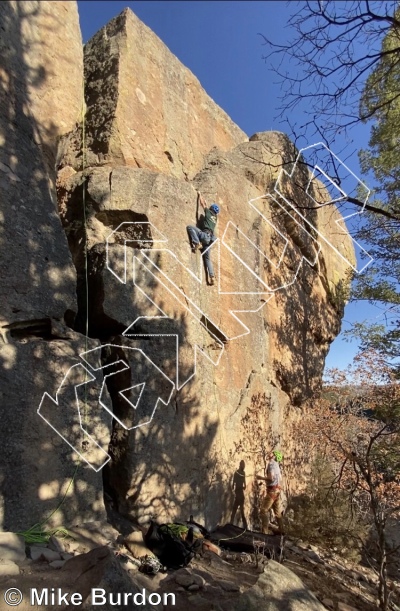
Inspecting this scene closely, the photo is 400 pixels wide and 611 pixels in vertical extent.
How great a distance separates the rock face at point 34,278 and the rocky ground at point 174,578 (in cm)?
36

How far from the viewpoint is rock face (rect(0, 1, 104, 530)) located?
4.09m

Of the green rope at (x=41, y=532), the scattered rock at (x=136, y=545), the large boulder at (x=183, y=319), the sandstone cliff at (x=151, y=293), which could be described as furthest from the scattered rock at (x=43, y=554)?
the large boulder at (x=183, y=319)

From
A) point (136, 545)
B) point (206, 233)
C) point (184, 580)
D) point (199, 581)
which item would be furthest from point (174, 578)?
point (206, 233)

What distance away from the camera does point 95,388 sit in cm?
484

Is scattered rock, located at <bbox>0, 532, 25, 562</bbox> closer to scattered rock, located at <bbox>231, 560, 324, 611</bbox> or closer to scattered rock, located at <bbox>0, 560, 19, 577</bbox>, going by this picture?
Answer: scattered rock, located at <bbox>0, 560, 19, 577</bbox>

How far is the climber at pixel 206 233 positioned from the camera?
677 cm

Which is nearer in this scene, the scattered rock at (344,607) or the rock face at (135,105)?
the scattered rock at (344,607)

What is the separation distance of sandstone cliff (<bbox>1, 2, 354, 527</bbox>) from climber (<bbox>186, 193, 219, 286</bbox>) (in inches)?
6.8

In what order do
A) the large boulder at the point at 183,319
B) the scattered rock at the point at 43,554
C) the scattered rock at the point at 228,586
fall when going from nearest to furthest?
1. the scattered rock at the point at 43,554
2. the scattered rock at the point at 228,586
3. the large boulder at the point at 183,319

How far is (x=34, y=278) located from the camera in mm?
4617

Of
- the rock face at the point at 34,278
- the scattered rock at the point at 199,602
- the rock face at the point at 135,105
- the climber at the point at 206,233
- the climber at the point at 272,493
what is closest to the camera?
the scattered rock at the point at 199,602

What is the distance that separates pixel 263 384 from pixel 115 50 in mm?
6243
